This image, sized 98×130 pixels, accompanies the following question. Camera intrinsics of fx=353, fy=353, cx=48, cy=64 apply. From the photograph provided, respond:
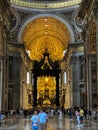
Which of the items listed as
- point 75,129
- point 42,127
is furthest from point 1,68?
A: point 42,127

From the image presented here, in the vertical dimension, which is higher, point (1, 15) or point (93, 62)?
point (1, 15)

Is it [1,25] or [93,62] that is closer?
[1,25]

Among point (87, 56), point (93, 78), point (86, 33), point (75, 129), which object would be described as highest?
point (86, 33)

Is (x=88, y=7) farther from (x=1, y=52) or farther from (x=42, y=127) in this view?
(x=42, y=127)

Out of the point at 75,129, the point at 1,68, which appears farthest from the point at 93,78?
the point at 75,129

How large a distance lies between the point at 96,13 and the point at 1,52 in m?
11.1

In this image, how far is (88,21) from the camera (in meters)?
34.3

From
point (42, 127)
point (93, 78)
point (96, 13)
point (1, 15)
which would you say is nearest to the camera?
point (42, 127)

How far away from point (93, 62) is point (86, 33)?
3.08 meters

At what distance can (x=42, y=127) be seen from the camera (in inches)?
614

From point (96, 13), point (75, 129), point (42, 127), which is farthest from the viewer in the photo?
point (96, 13)

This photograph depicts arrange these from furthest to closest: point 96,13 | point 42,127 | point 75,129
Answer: point 96,13, point 75,129, point 42,127

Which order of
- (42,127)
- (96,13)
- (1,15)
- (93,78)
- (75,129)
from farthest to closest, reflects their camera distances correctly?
(93,78) → (1,15) → (96,13) → (75,129) → (42,127)

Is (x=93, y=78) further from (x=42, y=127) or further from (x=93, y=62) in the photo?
(x=42, y=127)
